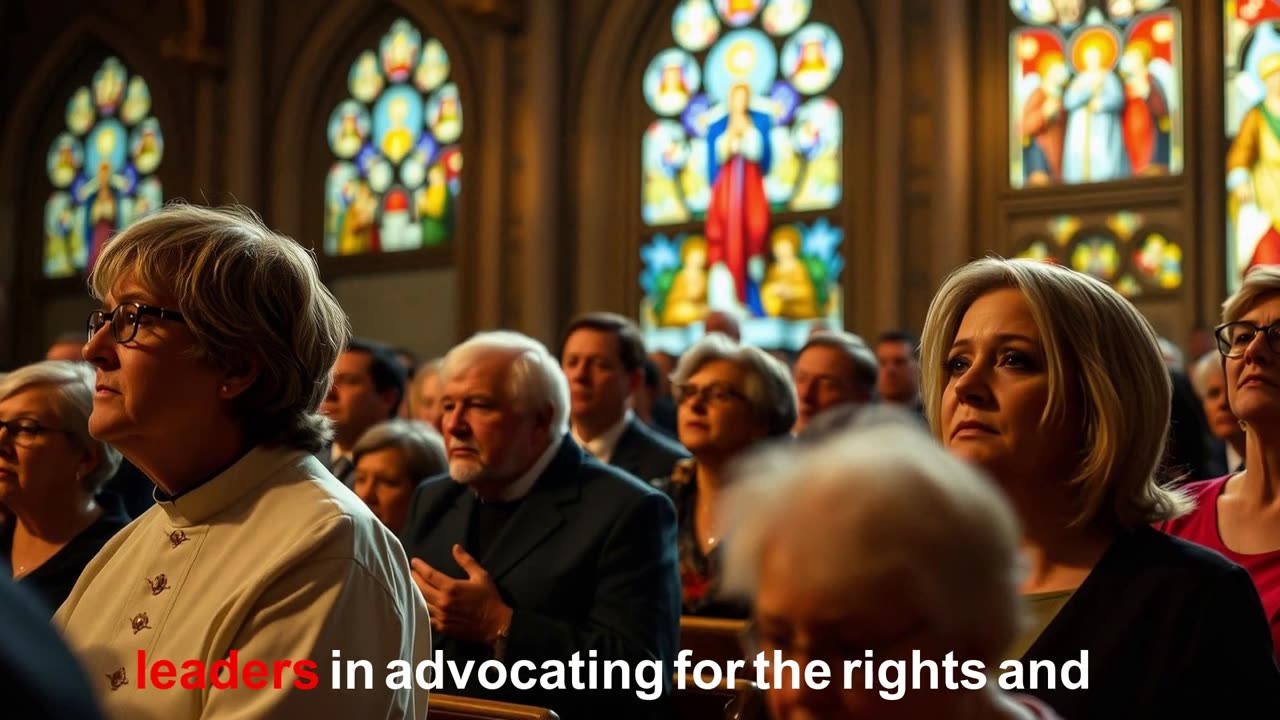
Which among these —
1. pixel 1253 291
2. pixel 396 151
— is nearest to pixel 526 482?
pixel 1253 291

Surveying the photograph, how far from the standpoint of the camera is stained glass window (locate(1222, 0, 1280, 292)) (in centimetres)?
1045

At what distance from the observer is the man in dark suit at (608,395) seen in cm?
597

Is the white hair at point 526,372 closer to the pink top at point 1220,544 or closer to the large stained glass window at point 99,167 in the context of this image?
the pink top at point 1220,544

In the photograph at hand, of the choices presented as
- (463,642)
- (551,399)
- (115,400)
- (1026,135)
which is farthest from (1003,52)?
(115,400)

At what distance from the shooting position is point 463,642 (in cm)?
373

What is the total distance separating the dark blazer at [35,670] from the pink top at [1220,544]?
2.50 m

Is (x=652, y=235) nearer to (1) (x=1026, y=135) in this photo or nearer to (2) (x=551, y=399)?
(1) (x=1026, y=135)

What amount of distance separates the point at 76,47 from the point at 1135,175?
11839 millimetres

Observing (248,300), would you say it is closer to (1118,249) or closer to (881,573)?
(881,573)

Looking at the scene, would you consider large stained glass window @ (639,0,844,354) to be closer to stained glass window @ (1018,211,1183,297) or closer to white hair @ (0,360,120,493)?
stained glass window @ (1018,211,1183,297)

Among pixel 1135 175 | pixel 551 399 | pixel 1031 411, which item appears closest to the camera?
pixel 1031 411

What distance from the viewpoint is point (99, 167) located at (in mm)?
16516

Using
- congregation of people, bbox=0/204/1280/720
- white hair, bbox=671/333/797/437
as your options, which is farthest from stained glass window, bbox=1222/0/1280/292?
congregation of people, bbox=0/204/1280/720

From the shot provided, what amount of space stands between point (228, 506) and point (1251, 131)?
979 centimetres
